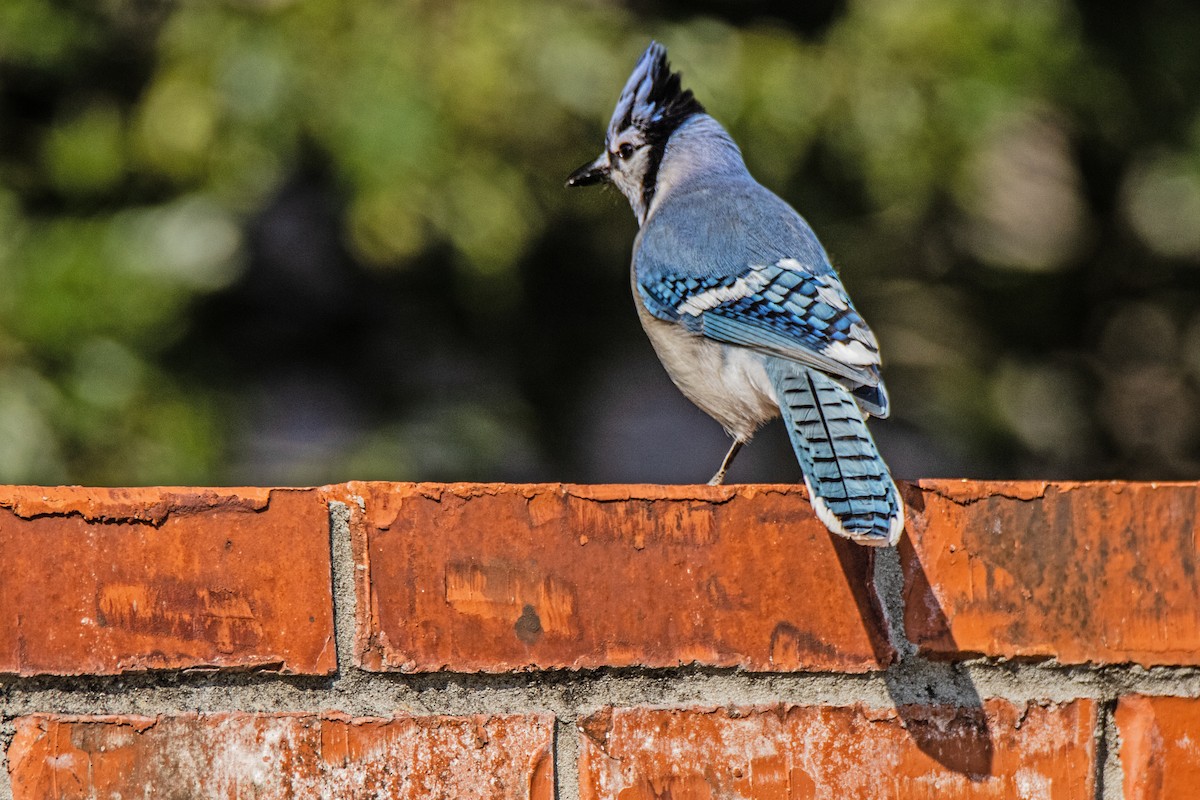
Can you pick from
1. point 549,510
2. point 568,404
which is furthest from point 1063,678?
point 568,404

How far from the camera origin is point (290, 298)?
344 centimetres

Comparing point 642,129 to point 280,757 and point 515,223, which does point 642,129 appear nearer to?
point 515,223

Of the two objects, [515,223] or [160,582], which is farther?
[515,223]

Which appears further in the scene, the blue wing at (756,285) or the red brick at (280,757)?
the blue wing at (756,285)

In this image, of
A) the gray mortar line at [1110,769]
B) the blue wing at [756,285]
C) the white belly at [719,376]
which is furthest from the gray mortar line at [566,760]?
the white belly at [719,376]

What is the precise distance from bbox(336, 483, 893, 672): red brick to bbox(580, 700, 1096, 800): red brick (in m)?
0.05

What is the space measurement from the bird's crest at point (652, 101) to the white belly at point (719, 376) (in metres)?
0.44

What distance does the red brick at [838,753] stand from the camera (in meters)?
1.17

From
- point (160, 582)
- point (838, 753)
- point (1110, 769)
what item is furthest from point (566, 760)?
point (1110, 769)

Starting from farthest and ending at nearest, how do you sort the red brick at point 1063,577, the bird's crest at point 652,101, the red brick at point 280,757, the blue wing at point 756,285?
the bird's crest at point 652,101 → the blue wing at point 756,285 → the red brick at point 1063,577 → the red brick at point 280,757

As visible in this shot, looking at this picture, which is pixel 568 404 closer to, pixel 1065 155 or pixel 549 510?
pixel 1065 155

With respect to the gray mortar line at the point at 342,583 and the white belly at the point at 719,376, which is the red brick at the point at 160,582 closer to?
the gray mortar line at the point at 342,583

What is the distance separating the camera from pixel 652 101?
251 centimetres

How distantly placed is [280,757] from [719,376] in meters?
1.07
